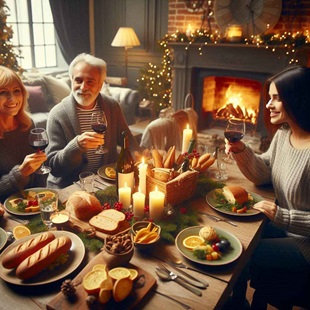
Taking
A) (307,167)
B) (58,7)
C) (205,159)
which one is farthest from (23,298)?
(58,7)

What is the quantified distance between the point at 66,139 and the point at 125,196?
80cm

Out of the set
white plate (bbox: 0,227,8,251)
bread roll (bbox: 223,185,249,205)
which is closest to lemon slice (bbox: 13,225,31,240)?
white plate (bbox: 0,227,8,251)

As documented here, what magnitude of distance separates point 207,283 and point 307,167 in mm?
781

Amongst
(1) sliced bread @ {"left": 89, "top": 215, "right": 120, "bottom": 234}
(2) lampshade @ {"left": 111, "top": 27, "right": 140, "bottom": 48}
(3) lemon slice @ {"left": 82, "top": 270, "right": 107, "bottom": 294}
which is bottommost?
(3) lemon slice @ {"left": 82, "top": 270, "right": 107, "bottom": 294}

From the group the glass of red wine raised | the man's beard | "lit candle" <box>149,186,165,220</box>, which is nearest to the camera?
"lit candle" <box>149,186,165,220</box>

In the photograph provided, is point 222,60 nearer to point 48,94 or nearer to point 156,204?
point 48,94

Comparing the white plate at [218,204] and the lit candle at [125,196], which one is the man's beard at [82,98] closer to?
the lit candle at [125,196]

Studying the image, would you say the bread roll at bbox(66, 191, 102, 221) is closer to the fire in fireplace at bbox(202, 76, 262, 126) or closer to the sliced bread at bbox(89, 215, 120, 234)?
the sliced bread at bbox(89, 215, 120, 234)

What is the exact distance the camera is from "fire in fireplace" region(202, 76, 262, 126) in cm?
455

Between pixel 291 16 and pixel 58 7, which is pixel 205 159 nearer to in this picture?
pixel 291 16

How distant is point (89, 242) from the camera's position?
1198mm

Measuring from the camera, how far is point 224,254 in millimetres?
1163

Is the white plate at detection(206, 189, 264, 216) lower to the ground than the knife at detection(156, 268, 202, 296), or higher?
higher

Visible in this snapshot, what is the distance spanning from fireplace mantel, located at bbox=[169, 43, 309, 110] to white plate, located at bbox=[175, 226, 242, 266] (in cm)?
320
